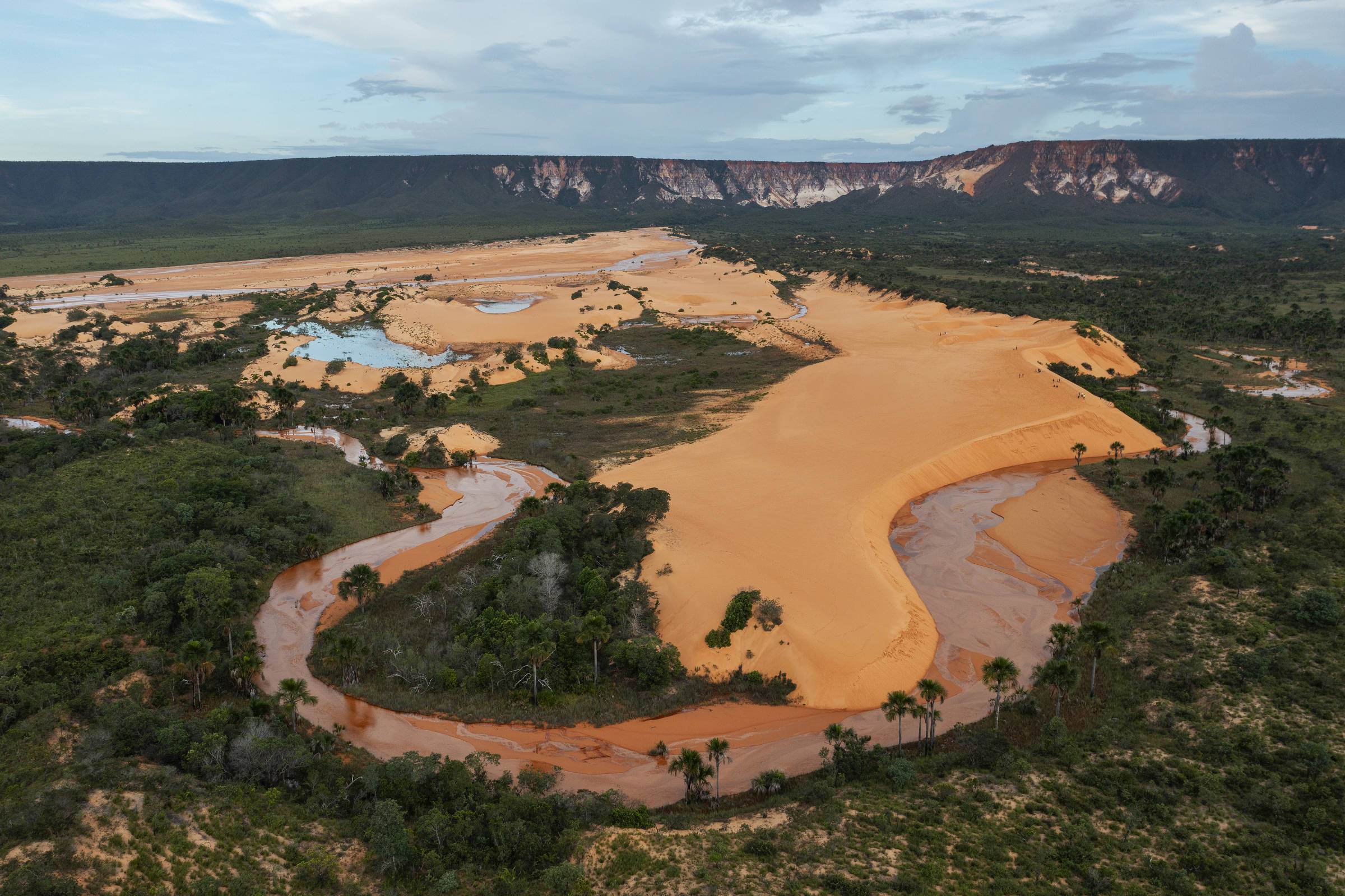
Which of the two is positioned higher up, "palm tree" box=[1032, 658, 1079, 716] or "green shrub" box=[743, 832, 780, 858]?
"palm tree" box=[1032, 658, 1079, 716]

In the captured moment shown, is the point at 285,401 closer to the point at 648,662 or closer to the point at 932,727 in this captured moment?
the point at 648,662

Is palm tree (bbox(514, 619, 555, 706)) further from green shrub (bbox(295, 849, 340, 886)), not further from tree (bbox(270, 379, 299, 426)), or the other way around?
tree (bbox(270, 379, 299, 426))

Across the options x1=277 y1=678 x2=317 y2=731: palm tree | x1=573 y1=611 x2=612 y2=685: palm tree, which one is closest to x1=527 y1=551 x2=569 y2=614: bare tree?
x1=573 y1=611 x2=612 y2=685: palm tree

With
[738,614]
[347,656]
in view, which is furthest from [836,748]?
[347,656]

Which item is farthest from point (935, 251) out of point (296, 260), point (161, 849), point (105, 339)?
point (161, 849)

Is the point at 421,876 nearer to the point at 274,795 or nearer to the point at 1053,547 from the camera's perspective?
the point at 274,795

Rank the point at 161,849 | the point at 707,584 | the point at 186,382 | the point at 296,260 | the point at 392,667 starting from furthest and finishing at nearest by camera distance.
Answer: the point at 296,260 → the point at 186,382 → the point at 707,584 → the point at 392,667 → the point at 161,849
